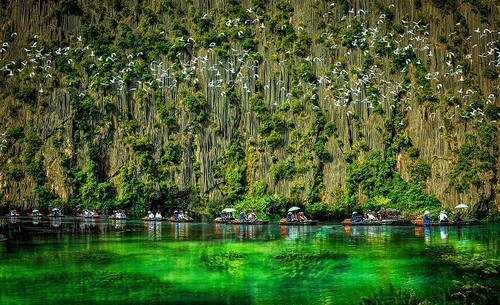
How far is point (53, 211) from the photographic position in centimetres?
6869

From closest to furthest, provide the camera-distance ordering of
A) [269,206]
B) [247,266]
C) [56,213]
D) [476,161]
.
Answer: [247,266] → [476,161] → [269,206] → [56,213]

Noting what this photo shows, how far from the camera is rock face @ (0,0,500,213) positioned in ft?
202

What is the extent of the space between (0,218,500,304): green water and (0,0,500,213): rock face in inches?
624

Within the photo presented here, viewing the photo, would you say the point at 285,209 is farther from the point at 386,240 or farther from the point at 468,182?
the point at 386,240

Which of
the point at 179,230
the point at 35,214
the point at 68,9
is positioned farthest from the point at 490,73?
the point at 68,9

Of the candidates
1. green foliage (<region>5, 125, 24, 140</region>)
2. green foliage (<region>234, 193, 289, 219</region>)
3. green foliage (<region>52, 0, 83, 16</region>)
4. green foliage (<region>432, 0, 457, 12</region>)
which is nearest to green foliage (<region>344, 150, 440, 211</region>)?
green foliage (<region>234, 193, 289, 219</region>)

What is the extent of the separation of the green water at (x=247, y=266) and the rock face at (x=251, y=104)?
15.8 m

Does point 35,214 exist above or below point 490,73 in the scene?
below

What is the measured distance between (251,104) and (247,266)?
39.4m

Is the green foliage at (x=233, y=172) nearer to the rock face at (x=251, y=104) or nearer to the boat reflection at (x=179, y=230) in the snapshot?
the rock face at (x=251, y=104)

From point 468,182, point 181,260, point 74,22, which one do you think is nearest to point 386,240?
point 181,260

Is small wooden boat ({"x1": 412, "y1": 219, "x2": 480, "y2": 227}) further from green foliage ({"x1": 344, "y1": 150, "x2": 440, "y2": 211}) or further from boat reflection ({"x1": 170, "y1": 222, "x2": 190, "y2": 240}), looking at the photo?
boat reflection ({"x1": 170, "y1": 222, "x2": 190, "y2": 240})

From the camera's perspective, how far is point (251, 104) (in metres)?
67.8

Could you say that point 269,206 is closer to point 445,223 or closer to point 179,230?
point 179,230
